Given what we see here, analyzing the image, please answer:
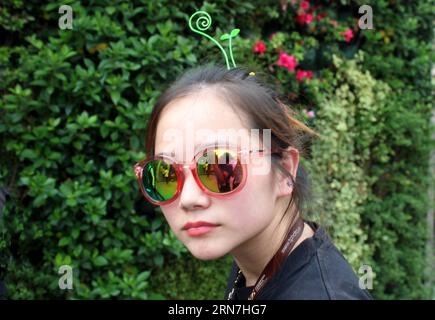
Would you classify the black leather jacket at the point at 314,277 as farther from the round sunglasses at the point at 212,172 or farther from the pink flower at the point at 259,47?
the pink flower at the point at 259,47

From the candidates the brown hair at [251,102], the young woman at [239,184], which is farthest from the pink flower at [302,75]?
the young woman at [239,184]

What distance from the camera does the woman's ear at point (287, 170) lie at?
161 cm

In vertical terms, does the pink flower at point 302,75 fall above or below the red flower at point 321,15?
below

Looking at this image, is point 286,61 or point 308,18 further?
point 308,18

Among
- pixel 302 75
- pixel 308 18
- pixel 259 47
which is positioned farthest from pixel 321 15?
pixel 259 47

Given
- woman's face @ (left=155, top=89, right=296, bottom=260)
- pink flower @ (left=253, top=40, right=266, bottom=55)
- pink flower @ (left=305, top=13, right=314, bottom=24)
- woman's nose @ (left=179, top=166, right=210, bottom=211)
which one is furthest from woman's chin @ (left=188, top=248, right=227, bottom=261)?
pink flower @ (left=305, top=13, right=314, bottom=24)

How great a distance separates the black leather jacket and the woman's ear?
156mm

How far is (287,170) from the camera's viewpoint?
165cm

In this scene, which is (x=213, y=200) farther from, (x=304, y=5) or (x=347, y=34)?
(x=347, y=34)

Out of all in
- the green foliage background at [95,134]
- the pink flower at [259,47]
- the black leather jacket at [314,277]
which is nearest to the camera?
the black leather jacket at [314,277]

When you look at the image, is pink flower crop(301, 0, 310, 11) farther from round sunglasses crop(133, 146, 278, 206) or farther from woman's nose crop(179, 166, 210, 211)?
woman's nose crop(179, 166, 210, 211)

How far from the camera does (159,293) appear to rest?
3.58 meters

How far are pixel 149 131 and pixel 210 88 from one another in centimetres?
26

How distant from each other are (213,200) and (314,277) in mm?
330
